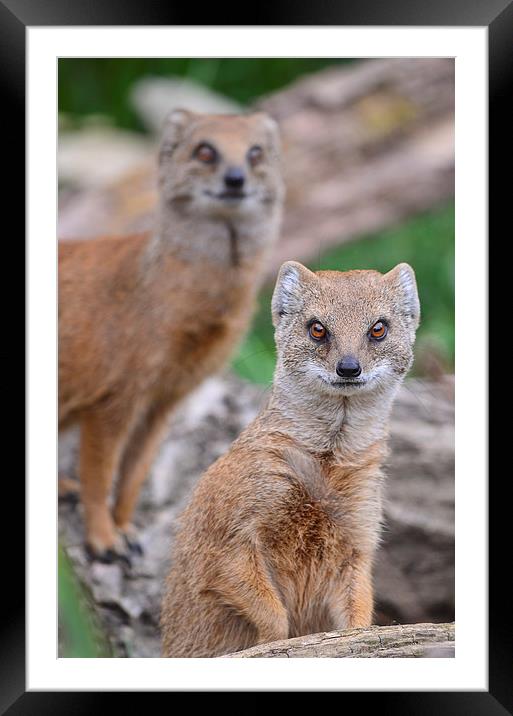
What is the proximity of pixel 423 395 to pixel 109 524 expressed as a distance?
4.73 ft

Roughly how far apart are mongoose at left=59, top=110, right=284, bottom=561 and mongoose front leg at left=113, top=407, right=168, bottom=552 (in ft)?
0.05

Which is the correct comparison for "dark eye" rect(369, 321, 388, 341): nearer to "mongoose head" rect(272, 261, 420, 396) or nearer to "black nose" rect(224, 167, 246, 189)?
"mongoose head" rect(272, 261, 420, 396)

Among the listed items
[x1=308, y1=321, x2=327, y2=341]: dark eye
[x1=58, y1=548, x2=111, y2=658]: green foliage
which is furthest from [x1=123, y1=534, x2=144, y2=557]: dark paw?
[x1=308, y1=321, x2=327, y2=341]: dark eye

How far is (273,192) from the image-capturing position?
3.87 meters

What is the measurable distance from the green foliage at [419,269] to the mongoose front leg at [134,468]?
1.67 feet

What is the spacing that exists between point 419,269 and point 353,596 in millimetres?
1963

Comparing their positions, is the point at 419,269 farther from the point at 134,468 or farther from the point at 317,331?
the point at 317,331

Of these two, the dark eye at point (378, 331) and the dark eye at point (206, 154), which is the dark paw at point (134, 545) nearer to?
the dark eye at point (206, 154)

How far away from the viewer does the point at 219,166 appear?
12.4 feet

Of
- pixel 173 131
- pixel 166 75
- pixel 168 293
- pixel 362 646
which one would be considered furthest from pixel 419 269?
pixel 166 75

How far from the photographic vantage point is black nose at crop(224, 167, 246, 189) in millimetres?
3727
